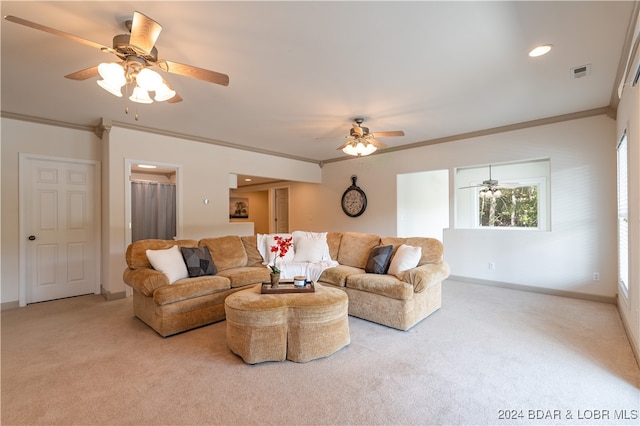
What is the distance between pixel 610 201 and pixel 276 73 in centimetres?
458

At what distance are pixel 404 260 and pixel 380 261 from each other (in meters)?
0.30

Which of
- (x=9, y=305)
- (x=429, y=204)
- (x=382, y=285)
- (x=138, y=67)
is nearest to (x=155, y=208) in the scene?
(x=9, y=305)

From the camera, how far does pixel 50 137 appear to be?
4137 millimetres

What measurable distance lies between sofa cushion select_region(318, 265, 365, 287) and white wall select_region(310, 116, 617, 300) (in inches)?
97.0

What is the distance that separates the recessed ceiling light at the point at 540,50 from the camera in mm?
2396

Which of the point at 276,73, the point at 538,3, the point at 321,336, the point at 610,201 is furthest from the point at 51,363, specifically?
the point at 610,201

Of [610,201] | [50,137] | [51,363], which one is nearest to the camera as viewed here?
[51,363]

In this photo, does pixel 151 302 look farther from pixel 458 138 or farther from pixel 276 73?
pixel 458 138

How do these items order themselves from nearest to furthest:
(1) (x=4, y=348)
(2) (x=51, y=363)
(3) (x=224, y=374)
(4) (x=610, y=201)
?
(3) (x=224, y=374), (2) (x=51, y=363), (1) (x=4, y=348), (4) (x=610, y=201)

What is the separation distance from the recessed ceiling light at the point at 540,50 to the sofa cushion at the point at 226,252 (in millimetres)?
3895

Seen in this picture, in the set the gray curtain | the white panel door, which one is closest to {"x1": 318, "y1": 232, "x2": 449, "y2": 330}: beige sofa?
the gray curtain

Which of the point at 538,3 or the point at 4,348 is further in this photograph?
the point at 4,348

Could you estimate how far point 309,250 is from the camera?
Result: 423 cm

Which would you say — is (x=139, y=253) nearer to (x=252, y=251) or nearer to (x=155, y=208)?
(x=252, y=251)
